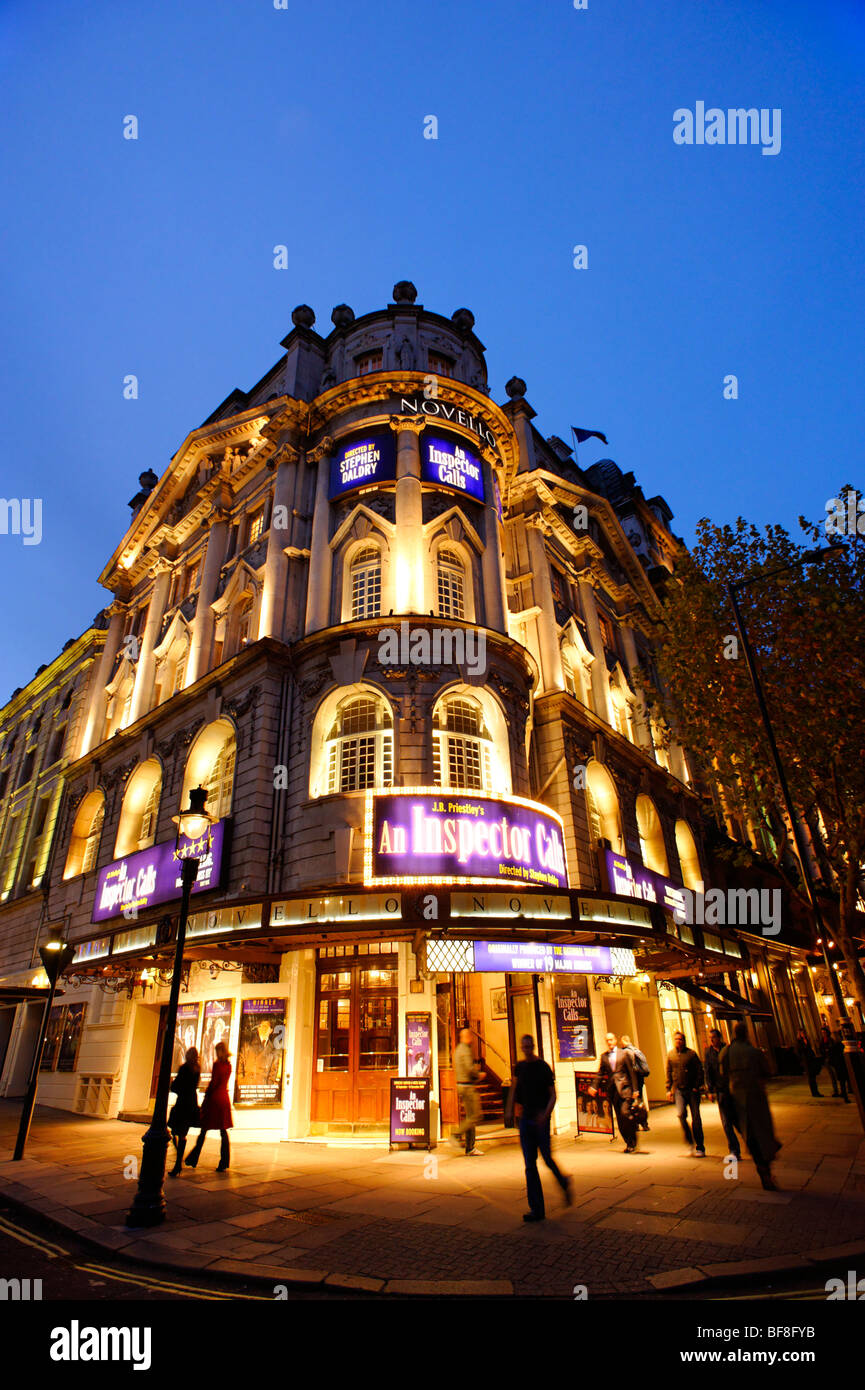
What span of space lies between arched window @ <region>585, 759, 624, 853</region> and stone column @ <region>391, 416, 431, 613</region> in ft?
27.6

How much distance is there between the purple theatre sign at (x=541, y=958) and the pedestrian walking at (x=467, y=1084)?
1.42 meters

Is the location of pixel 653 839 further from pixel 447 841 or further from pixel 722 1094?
pixel 722 1094

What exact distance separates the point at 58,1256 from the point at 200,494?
1006 inches

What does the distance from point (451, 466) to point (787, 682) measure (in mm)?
11922

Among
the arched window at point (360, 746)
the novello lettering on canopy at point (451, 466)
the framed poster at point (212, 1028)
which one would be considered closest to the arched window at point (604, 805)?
the arched window at point (360, 746)

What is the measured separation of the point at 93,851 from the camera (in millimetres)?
26375

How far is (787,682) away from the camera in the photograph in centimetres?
1764

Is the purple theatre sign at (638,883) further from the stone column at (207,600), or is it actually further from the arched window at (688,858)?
the stone column at (207,600)

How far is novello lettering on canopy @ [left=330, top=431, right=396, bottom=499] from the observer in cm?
2139

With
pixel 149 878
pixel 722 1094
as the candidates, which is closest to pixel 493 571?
pixel 149 878

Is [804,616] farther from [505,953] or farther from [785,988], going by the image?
[785,988]

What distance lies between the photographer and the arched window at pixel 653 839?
86.6ft

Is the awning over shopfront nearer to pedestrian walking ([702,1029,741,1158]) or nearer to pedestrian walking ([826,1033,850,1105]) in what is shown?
pedestrian walking ([826,1033,850,1105])
